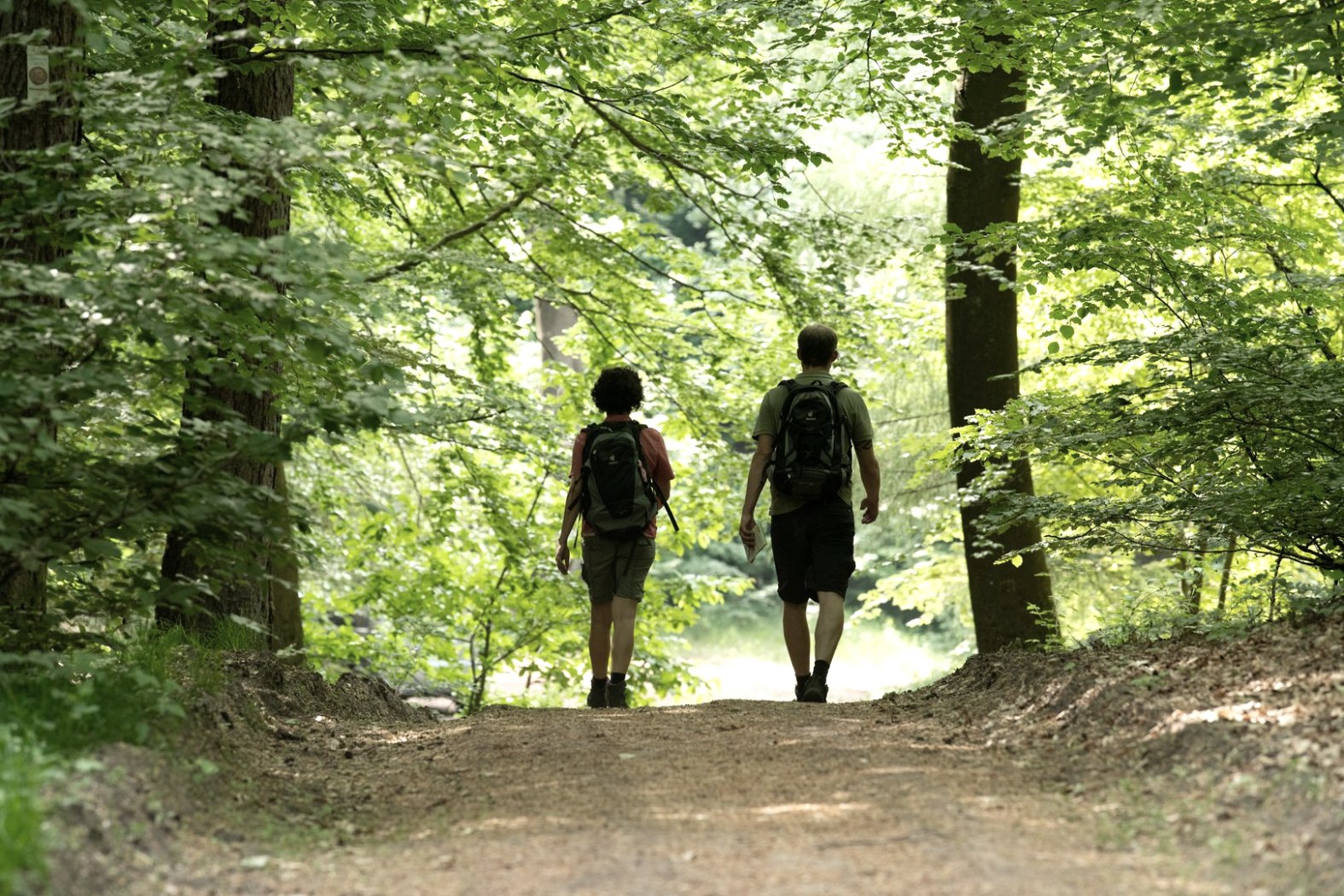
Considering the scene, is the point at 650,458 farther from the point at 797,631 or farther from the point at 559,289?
the point at 559,289

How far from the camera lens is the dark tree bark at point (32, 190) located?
443cm

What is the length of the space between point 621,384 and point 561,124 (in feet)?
16.0

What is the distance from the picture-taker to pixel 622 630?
282 inches

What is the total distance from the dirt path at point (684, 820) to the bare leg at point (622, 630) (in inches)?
50.4

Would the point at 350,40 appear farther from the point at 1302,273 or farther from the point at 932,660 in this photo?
the point at 932,660

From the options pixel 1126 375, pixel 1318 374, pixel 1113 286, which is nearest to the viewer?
pixel 1318 374

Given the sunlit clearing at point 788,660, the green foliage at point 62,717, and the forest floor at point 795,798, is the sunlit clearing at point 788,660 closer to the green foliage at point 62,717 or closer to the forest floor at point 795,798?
the forest floor at point 795,798

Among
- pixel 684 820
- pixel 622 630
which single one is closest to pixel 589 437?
pixel 622 630

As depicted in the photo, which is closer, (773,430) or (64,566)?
(64,566)

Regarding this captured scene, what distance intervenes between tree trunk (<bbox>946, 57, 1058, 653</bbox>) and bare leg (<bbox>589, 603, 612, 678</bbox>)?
2861mm

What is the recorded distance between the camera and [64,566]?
4.85 meters

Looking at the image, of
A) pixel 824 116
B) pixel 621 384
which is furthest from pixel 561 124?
pixel 621 384

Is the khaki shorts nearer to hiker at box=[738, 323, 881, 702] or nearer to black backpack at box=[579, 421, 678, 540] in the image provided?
black backpack at box=[579, 421, 678, 540]

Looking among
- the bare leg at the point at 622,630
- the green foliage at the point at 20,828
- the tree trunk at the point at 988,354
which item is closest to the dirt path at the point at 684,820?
the green foliage at the point at 20,828
